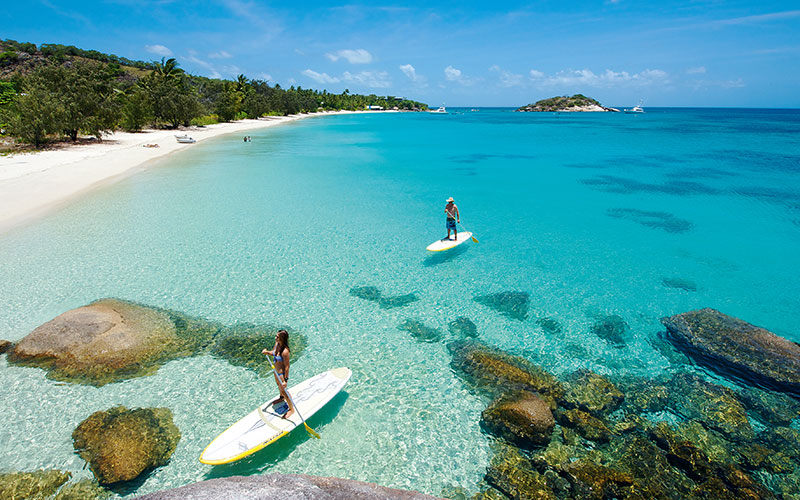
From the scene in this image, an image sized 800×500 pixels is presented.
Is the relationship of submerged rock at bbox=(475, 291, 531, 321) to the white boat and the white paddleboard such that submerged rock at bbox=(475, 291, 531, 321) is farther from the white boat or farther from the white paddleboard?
the white boat

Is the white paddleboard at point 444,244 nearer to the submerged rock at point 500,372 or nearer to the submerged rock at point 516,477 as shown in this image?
the submerged rock at point 500,372

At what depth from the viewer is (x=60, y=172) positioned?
31.3 metres

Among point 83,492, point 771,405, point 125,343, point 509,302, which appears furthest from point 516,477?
point 125,343

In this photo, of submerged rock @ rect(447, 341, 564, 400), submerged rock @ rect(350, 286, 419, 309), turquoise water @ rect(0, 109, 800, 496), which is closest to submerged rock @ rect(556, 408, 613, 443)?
submerged rock @ rect(447, 341, 564, 400)

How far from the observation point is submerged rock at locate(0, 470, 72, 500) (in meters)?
6.88

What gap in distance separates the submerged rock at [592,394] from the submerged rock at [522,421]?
91 cm

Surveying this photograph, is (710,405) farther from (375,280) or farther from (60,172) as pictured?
(60,172)

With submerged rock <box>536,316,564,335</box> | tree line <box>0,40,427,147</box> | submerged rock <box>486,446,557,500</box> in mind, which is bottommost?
submerged rock <box>486,446,557,500</box>

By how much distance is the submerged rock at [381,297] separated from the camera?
14.0 metres

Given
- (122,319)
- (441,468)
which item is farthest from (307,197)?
(441,468)

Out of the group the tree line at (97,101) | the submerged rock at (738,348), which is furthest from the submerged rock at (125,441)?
the tree line at (97,101)

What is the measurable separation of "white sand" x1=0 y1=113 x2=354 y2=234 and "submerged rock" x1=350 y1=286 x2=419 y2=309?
→ 18862mm

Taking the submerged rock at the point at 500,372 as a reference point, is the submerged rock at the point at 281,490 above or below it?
above

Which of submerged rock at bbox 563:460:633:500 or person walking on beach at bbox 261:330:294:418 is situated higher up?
person walking on beach at bbox 261:330:294:418
